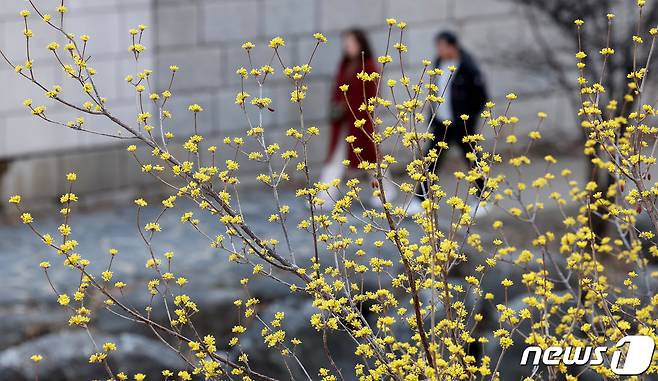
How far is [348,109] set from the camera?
36.9ft

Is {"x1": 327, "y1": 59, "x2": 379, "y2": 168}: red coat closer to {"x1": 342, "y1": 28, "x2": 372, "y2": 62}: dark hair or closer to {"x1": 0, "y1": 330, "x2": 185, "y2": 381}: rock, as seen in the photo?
{"x1": 342, "y1": 28, "x2": 372, "y2": 62}: dark hair

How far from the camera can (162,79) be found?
1149 cm

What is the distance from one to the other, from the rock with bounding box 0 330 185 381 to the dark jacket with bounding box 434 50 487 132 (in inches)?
138

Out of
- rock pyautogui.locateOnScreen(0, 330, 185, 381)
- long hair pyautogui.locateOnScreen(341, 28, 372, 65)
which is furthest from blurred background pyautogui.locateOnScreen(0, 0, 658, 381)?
long hair pyautogui.locateOnScreen(341, 28, 372, 65)

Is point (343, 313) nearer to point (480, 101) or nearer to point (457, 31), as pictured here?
point (480, 101)

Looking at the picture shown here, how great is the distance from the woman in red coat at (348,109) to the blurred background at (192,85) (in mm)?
586

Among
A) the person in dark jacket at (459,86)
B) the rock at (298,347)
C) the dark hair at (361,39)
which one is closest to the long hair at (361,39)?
the dark hair at (361,39)

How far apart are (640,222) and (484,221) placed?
144 centimetres

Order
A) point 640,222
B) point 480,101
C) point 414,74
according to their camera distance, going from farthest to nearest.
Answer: point 414,74, point 480,101, point 640,222

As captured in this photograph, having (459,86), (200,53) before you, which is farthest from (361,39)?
(200,53)

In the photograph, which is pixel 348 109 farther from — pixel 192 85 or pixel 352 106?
pixel 192 85

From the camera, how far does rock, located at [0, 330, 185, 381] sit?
802 centimetres

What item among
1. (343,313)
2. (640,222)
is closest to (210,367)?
(343,313)

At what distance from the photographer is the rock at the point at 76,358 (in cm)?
802
